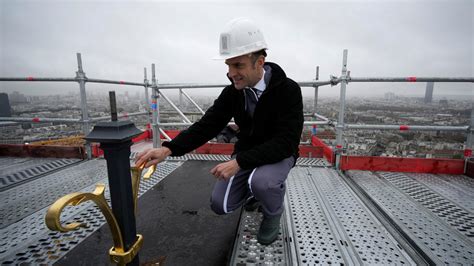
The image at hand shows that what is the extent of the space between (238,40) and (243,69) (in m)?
0.18

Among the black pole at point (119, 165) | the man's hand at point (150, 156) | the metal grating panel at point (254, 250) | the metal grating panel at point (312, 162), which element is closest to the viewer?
the black pole at point (119, 165)

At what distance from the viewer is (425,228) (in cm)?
152

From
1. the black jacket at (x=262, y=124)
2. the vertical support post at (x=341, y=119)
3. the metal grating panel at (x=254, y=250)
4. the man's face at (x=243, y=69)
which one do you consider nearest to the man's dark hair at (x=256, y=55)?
the man's face at (x=243, y=69)

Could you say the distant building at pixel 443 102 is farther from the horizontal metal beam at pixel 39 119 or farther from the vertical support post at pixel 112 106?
the horizontal metal beam at pixel 39 119

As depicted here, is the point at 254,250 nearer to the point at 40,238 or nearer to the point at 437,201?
the point at 40,238

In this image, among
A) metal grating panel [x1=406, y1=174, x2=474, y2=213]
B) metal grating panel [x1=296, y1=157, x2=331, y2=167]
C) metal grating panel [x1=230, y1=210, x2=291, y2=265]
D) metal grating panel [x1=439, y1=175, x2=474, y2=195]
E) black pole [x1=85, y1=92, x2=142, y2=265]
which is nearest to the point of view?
black pole [x1=85, y1=92, x2=142, y2=265]

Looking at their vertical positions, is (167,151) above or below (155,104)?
below

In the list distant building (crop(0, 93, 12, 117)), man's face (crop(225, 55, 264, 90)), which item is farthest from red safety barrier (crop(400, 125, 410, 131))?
distant building (crop(0, 93, 12, 117))

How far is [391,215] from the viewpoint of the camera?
5.48 ft

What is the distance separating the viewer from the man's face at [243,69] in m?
1.40

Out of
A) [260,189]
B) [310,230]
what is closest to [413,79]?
[310,230]

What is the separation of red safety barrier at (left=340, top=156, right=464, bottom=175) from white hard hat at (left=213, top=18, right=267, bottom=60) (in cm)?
201

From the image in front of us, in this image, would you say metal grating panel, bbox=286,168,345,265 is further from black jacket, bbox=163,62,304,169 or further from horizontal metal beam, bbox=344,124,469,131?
horizontal metal beam, bbox=344,124,469,131

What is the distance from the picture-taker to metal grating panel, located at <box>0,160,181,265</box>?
1.26 metres
